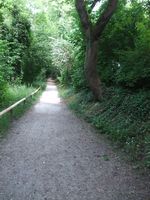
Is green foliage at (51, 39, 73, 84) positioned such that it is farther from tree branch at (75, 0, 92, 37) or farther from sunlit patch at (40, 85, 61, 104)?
tree branch at (75, 0, 92, 37)

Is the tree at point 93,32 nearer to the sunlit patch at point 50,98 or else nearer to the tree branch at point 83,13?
the tree branch at point 83,13

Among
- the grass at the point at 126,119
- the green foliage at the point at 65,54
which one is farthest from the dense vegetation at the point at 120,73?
the green foliage at the point at 65,54

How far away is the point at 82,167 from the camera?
783 centimetres

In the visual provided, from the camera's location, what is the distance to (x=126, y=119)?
1161 cm

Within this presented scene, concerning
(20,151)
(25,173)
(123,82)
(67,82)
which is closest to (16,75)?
(67,82)

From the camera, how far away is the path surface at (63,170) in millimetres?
6172

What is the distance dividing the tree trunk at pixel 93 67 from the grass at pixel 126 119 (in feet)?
1.47

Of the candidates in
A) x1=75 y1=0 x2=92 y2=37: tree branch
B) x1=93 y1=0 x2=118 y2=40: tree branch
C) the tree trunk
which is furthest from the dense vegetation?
x1=75 y1=0 x2=92 y2=37: tree branch

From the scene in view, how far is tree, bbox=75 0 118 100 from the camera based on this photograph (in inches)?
602

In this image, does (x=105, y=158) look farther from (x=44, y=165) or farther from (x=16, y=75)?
(x=16, y=75)

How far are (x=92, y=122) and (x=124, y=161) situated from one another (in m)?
5.83

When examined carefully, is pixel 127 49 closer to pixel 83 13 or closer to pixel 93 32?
pixel 93 32

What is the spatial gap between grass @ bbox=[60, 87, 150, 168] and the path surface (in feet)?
1.55

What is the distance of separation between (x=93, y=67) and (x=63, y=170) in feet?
31.5
